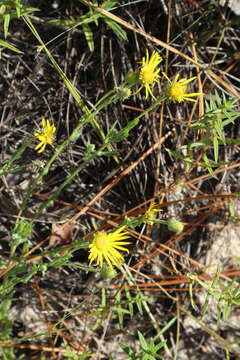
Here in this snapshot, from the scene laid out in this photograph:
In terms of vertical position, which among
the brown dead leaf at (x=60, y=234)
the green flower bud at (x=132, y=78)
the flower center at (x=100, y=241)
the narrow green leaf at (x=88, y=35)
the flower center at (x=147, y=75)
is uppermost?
the flower center at (x=147, y=75)

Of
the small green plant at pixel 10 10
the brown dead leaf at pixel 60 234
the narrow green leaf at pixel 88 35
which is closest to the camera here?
the small green plant at pixel 10 10

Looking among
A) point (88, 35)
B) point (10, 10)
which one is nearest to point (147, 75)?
point (88, 35)

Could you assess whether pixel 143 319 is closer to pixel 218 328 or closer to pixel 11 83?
pixel 218 328

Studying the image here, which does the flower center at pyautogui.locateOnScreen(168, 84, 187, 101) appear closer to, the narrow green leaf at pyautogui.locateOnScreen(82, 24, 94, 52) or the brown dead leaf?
the narrow green leaf at pyautogui.locateOnScreen(82, 24, 94, 52)

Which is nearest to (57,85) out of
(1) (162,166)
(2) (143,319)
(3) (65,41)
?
(3) (65,41)

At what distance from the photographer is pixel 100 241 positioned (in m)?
2.11

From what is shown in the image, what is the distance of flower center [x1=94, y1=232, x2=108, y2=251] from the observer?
6.94ft

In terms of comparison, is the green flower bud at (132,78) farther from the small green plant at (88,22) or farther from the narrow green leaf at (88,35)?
the narrow green leaf at (88,35)

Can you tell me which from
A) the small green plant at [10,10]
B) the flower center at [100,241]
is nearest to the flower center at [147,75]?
the small green plant at [10,10]

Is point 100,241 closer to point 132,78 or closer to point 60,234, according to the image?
point 132,78

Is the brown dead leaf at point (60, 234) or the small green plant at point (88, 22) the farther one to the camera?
the brown dead leaf at point (60, 234)

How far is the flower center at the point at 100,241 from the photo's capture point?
2.12m

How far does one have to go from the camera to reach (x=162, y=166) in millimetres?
3051

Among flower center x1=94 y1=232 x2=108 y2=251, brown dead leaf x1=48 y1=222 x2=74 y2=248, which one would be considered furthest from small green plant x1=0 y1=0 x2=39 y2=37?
brown dead leaf x1=48 y1=222 x2=74 y2=248
